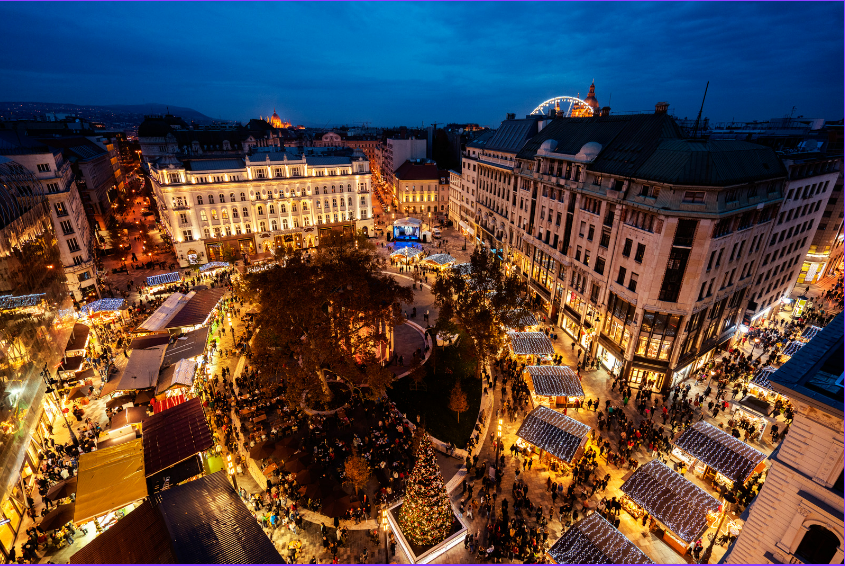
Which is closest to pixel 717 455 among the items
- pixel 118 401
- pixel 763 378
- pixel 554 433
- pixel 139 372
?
pixel 554 433

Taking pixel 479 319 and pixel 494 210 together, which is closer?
pixel 479 319

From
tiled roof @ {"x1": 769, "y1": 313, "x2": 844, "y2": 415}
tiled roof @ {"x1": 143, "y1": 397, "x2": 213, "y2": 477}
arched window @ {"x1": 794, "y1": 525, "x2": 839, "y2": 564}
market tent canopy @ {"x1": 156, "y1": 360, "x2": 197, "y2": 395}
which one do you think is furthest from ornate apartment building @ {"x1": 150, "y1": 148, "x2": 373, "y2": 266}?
arched window @ {"x1": 794, "y1": 525, "x2": 839, "y2": 564}

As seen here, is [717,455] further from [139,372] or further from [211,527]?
[139,372]

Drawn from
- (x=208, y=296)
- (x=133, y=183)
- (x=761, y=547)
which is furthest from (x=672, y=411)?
(x=133, y=183)

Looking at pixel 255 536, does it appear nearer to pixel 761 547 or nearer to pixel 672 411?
pixel 761 547

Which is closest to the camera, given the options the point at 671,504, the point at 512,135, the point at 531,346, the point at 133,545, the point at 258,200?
the point at 133,545

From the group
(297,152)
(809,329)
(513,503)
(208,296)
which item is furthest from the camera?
(297,152)
